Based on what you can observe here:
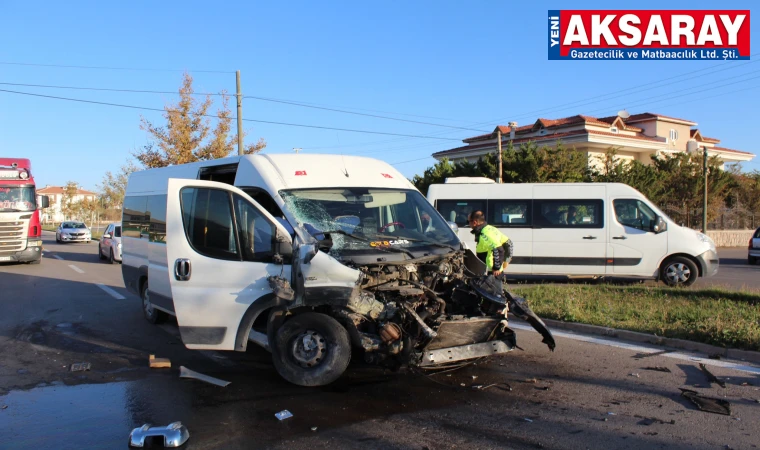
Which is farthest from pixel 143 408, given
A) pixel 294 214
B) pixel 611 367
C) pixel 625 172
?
pixel 625 172

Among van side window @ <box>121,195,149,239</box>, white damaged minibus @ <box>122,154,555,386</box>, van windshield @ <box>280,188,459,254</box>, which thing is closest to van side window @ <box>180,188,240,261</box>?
white damaged minibus @ <box>122,154,555,386</box>

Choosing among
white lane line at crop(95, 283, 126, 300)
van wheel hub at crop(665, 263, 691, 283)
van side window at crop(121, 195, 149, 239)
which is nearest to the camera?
van side window at crop(121, 195, 149, 239)

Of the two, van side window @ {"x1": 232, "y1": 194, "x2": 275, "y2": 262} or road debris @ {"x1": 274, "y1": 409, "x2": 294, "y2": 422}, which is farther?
van side window @ {"x1": 232, "y1": 194, "x2": 275, "y2": 262}

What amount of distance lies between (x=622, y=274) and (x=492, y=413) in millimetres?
9654

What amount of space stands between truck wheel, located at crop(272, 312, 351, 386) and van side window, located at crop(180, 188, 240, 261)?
0.99 m

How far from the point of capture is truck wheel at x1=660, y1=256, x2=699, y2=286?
1304 cm

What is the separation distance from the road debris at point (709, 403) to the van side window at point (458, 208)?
9.52m

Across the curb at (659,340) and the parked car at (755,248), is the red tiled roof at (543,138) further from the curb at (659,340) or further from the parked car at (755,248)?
the curb at (659,340)

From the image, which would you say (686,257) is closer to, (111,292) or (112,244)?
(111,292)

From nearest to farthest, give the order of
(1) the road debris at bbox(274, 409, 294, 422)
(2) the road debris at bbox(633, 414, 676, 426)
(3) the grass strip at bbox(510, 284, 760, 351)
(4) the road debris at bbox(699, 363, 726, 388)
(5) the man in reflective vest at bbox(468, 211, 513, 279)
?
(2) the road debris at bbox(633, 414, 676, 426), (1) the road debris at bbox(274, 409, 294, 422), (4) the road debris at bbox(699, 363, 726, 388), (3) the grass strip at bbox(510, 284, 760, 351), (5) the man in reflective vest at bbox(468, 211, 513, 279)

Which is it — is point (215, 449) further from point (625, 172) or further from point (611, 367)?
point (625, 172)

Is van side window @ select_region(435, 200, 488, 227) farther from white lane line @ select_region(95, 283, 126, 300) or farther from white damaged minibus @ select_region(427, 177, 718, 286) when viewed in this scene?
white lane line @ select_region(95, 283, 126, 300)

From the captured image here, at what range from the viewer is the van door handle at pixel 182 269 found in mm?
6156

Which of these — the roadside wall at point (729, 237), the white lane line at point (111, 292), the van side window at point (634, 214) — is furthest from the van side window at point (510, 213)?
the roadside wall at point (729, 237)
